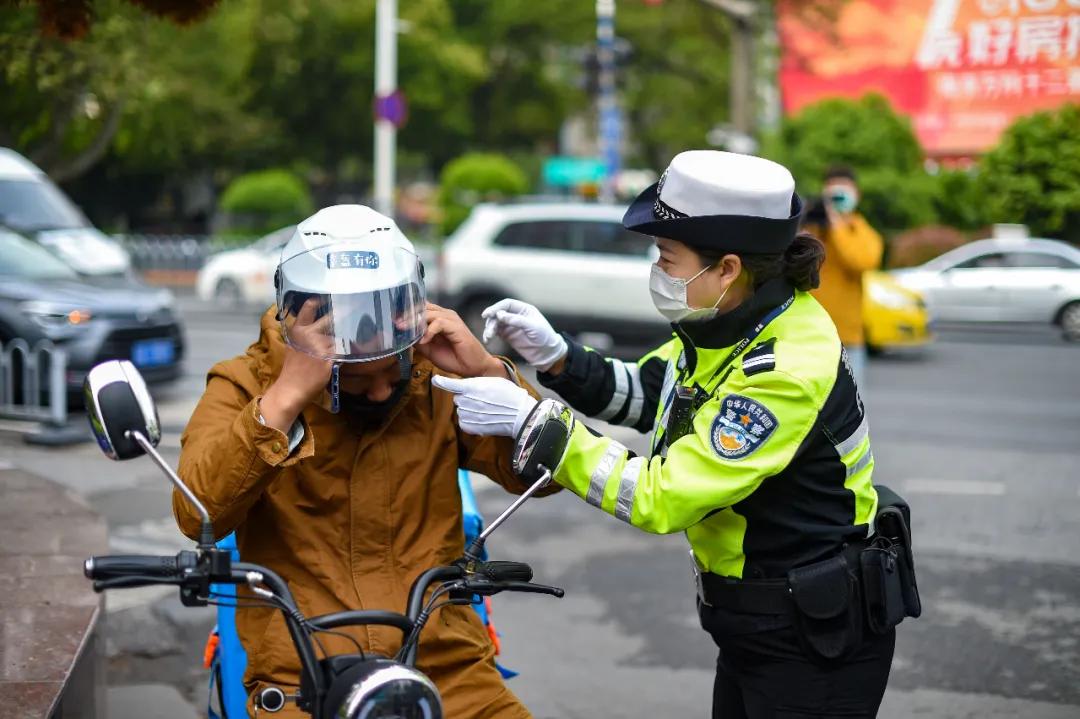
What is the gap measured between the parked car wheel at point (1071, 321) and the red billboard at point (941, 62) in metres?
13.5

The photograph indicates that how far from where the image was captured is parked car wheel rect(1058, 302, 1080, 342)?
703 inches

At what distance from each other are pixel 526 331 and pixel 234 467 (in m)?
0.89

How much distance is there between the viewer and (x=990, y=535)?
7.33 m

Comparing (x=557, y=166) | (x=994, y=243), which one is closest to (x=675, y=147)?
(x=557, y=166)

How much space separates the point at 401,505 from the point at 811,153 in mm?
22536

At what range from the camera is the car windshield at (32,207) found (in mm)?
13273

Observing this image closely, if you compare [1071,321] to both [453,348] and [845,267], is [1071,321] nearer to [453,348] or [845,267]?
[845,267]

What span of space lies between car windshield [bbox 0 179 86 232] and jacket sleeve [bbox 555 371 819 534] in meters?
11.8

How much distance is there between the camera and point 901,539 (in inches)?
111

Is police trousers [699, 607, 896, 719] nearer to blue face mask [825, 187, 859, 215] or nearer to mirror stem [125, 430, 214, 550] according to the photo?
mirror stem [125, 430, 214, 550]

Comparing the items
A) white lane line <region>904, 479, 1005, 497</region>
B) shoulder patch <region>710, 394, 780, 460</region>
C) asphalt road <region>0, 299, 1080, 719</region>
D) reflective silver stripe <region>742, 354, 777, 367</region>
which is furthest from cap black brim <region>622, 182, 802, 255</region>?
white lane line <region>904, 479, 1005, 497</region>

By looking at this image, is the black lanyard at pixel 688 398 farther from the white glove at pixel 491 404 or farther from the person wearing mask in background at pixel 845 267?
the person wearing mask in background at pixel 845 267

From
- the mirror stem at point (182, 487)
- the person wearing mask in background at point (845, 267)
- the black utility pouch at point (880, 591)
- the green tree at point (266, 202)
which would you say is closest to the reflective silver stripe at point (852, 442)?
the black utility pouch at point (880, 591)

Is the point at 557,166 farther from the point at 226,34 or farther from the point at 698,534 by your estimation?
the point at 698,534
